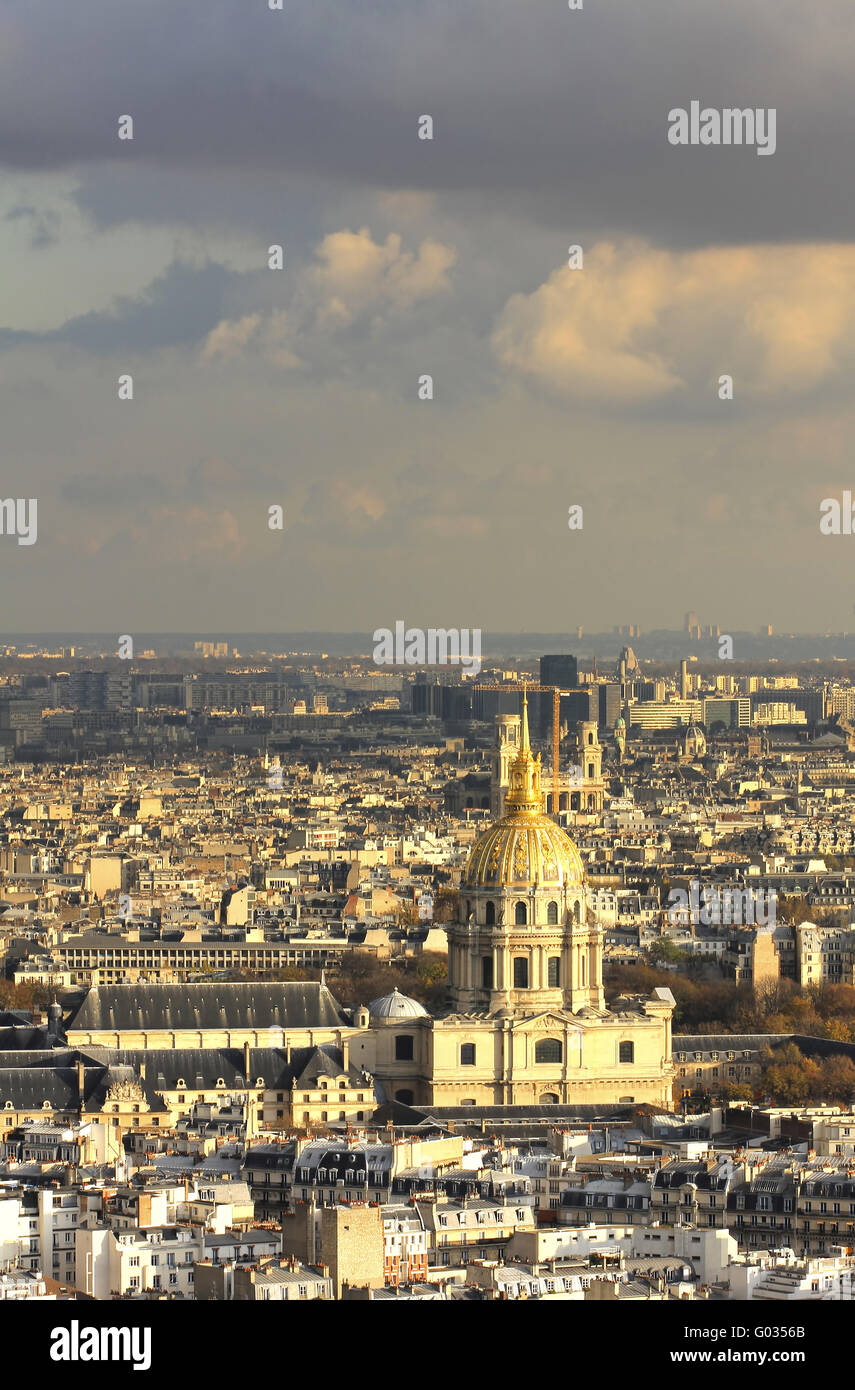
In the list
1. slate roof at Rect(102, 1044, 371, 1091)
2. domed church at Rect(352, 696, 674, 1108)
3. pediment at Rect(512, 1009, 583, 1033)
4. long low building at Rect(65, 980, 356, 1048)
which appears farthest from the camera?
pediment at Rect(512, 1009, 583, 1033)

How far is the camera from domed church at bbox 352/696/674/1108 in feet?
200

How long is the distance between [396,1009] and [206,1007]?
3.46 meters

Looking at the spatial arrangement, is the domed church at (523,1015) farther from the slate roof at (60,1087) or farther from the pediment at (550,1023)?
the slate roof at (60,1087)

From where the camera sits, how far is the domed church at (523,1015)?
200 feet

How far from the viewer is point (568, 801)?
524ft

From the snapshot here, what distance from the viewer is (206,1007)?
6216 cm

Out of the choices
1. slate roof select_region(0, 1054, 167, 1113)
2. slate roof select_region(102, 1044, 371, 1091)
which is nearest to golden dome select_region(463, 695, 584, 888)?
slate roof select_region(102, 1044, 371, 1091)

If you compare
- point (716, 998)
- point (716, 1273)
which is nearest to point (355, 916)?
point (716, 998)

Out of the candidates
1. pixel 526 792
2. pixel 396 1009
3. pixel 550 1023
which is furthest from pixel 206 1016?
pixel 526 792

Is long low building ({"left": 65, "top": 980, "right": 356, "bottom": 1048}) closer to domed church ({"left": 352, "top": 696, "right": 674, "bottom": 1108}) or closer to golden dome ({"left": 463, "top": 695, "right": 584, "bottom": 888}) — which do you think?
domed church ({"left": 352, "top": 696, "right": 674, "bottom": 1108})

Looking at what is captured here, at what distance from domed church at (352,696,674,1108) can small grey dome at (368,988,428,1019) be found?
0.04 m

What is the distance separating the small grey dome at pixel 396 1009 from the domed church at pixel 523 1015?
1.4 inches

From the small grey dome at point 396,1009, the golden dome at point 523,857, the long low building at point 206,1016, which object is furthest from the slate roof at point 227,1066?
the golden dome at point 523,857
